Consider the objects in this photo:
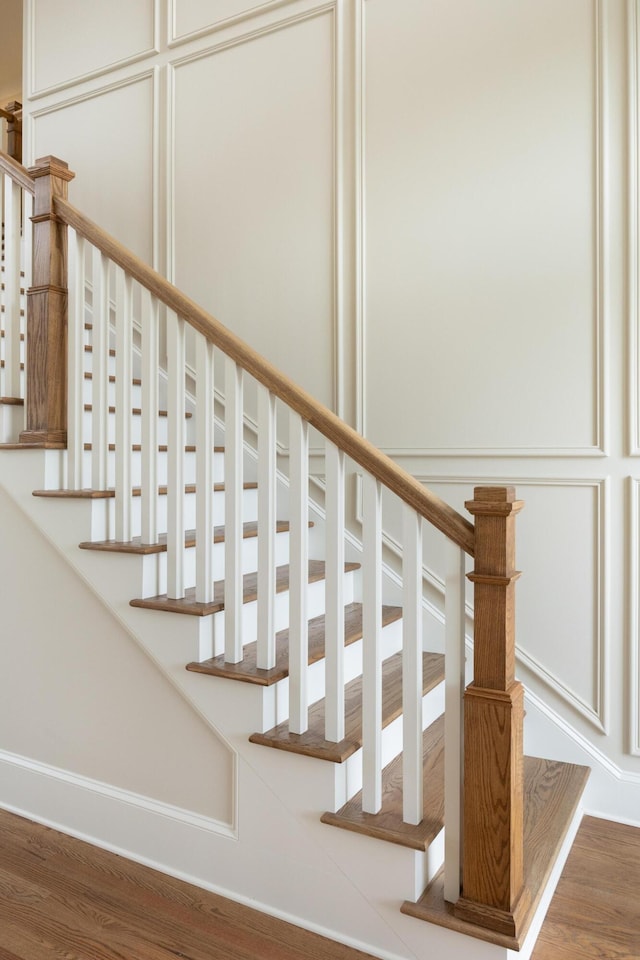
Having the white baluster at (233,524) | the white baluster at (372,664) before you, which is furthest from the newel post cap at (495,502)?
the white baluster at (233,524)

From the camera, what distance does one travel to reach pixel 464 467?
2615 millimetres

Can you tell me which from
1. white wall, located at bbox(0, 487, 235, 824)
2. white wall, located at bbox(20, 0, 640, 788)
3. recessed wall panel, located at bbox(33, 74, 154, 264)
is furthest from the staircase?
recessed wall panel, located at bbox(33, 74, 154, 264)

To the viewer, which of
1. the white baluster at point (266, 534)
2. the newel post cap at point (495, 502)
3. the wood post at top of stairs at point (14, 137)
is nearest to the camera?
the newel post cap at point (495, 502)

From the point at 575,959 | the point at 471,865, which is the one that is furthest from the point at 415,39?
the point at 575,959

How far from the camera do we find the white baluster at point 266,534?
1895 millimetres

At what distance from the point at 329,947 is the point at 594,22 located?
310cm

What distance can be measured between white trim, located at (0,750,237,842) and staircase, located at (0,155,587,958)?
0.92ft

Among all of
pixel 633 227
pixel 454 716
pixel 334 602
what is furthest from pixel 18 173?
pixel 454 716

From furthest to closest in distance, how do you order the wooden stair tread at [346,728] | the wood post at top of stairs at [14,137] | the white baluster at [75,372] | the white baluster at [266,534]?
the wood post at top of stairs at [14,137]
the white baluster at [75,372]
the white baluster at [266,534]
the wooden stair tread at [346,728]

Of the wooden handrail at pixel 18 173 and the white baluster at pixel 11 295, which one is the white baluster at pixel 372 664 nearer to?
the white baluster at pixel 11 295

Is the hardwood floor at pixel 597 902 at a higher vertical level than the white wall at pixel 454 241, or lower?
lower

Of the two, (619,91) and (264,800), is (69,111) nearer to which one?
(619,91)

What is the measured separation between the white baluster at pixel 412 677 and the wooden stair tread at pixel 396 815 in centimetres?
4

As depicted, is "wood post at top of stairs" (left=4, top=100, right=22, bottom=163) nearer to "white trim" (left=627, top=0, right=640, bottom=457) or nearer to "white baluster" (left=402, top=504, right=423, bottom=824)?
"white trim" (left=627, top=0, right=640, bottom=457)
